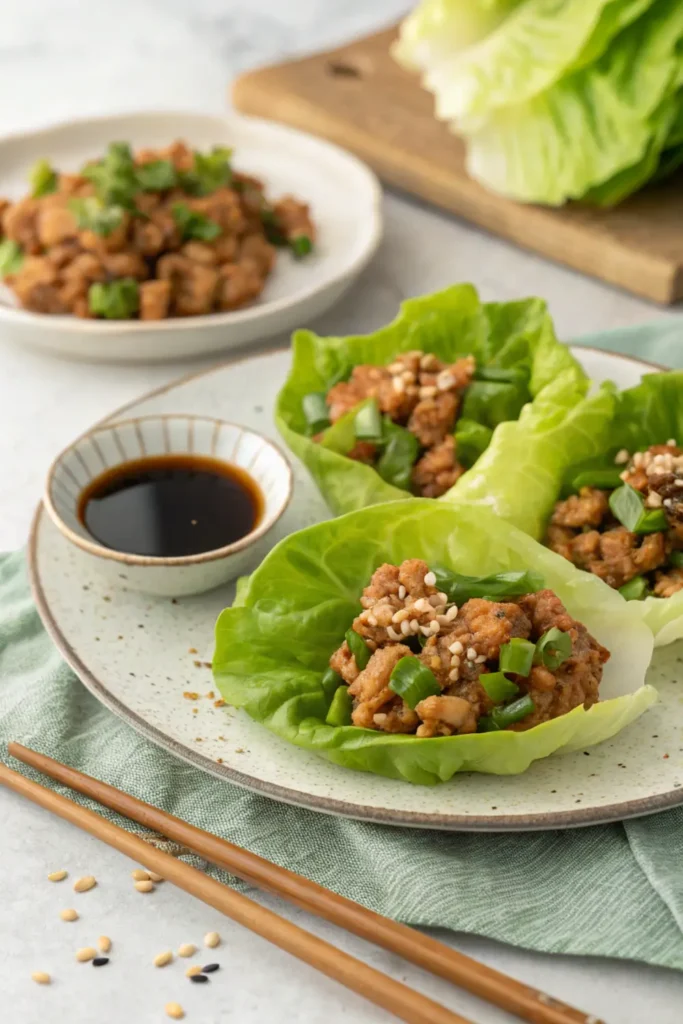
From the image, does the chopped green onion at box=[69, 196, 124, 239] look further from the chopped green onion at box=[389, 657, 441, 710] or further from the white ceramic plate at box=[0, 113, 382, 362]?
the chopped green onion at box=[389, 657, 441, 710]

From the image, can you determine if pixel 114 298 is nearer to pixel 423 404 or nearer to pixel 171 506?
pixel 171 506

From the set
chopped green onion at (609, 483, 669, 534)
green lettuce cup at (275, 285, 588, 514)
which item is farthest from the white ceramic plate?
chopped green onion at (609, 483, 669, 534)

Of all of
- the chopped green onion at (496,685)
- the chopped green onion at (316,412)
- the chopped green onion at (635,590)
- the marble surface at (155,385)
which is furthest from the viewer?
the chopped green onion at (316,412)

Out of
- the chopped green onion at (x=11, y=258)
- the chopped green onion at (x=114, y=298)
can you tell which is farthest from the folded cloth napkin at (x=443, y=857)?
the chopped green onion at (x=11, y=258)

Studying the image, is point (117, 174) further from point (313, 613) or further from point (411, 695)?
point (411, 695)

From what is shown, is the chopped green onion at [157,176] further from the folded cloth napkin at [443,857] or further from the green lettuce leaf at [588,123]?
the folded cloth napkin at [443,857]
